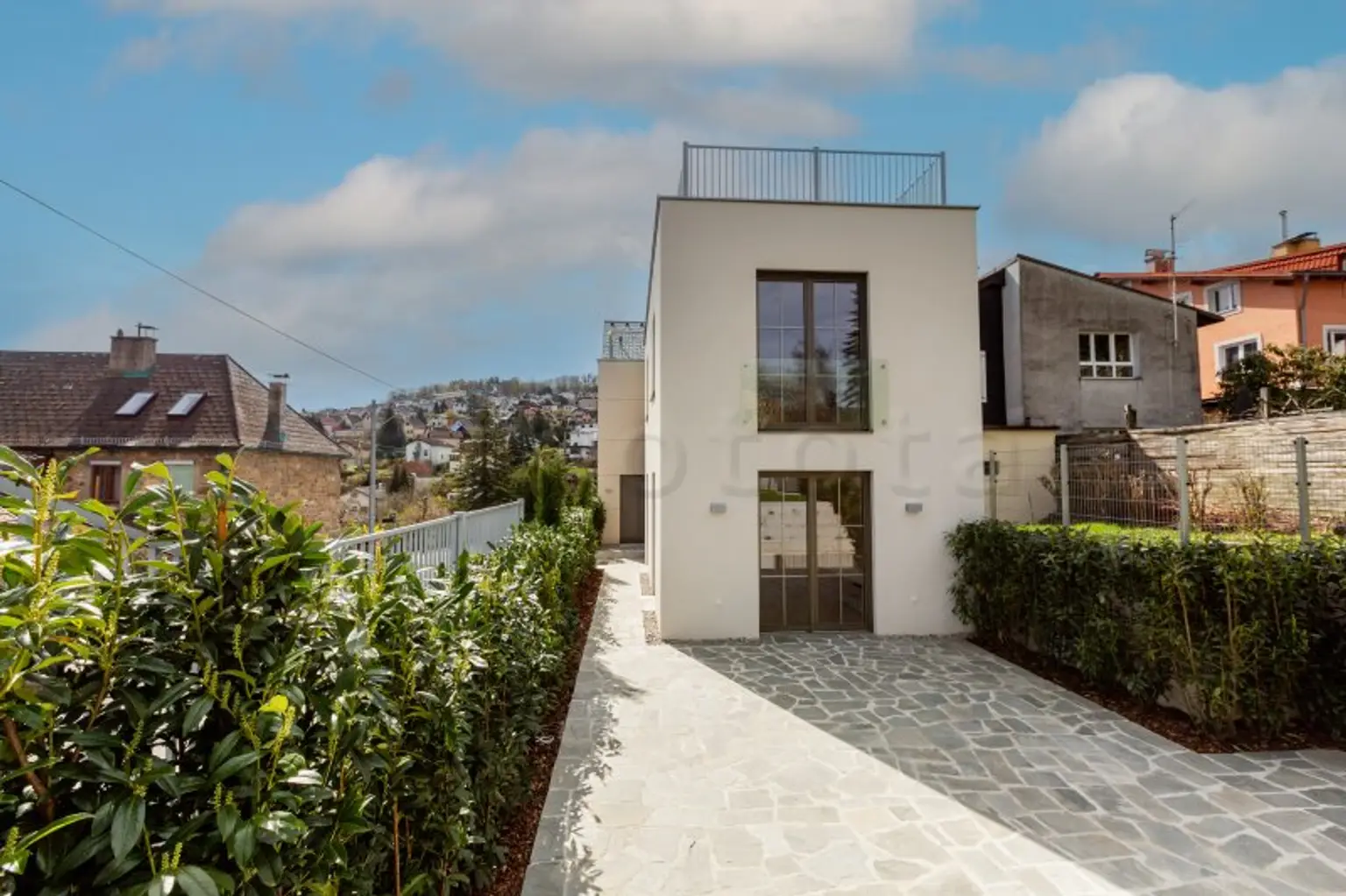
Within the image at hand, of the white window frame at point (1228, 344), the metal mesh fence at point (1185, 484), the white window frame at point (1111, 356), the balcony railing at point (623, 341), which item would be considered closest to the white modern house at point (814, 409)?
the metal mesh fence at point (1185, 484)

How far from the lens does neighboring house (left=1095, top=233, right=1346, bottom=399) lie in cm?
1791

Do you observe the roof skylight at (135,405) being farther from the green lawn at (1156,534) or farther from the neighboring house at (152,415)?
the green lawn at (1156,534)

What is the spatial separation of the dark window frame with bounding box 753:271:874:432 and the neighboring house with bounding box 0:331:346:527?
16.3 metres

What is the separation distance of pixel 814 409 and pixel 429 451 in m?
31.1

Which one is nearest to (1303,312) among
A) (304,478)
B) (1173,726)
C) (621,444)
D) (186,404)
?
(1173,726)

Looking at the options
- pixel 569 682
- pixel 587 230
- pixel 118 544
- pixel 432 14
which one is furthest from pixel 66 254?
pixel 118 544

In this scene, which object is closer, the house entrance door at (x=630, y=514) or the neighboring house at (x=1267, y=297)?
the neighboring house at (x=1267, y=297)

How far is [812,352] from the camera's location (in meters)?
8.38

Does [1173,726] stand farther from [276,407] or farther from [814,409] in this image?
[276,407]

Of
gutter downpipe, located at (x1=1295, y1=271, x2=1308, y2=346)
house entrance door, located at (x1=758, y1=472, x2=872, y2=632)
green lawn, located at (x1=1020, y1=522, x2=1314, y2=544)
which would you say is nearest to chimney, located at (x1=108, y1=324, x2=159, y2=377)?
house entrance door, located at (x1=758, y1=472, x2=872, y2=632)

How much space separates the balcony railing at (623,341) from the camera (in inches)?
740

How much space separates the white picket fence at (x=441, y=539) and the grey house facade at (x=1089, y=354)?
1074 cm

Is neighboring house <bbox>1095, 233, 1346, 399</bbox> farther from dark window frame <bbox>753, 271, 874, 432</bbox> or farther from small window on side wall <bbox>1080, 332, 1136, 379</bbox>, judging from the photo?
dark window frame <bbox>753, 271, 874, 432</bbox>

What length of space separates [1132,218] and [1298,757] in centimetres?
1691
